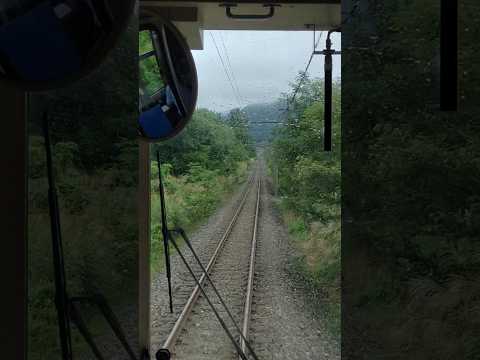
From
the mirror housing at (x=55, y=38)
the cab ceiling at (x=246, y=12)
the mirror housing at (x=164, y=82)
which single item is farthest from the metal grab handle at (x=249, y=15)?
the mirror housing at (x=55, y=38)

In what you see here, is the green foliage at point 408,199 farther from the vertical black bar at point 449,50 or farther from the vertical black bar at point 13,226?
the vertical black bar at point 13,226

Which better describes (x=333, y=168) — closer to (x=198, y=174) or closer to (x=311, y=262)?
(x=311, y=262)

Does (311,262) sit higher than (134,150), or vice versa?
(134,150)

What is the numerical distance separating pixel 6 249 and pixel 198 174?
476 inches

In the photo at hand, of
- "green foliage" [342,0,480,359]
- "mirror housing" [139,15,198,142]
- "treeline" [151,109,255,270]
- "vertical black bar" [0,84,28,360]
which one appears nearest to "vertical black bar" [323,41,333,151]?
"green foliage" [342,0,480,359]

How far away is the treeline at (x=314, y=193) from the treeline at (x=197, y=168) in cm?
249

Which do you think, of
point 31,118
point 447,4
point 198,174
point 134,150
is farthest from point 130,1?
point 198,174

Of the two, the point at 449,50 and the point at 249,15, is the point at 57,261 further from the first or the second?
the point at 249,15

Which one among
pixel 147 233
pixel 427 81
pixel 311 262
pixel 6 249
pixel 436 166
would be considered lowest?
pixel 311 262

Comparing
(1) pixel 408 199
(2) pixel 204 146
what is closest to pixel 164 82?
(1) pixel 408 199

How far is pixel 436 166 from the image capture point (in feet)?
8.48

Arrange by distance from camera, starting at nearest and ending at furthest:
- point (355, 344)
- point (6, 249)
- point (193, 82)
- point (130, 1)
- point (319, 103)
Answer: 1. point (6, 249)
2. point (130, 1)
3. point (355, 344)
4. point (193, 82)
5. point (319, 103)

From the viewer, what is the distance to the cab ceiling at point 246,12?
8.41ft

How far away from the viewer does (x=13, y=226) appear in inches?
41.1
